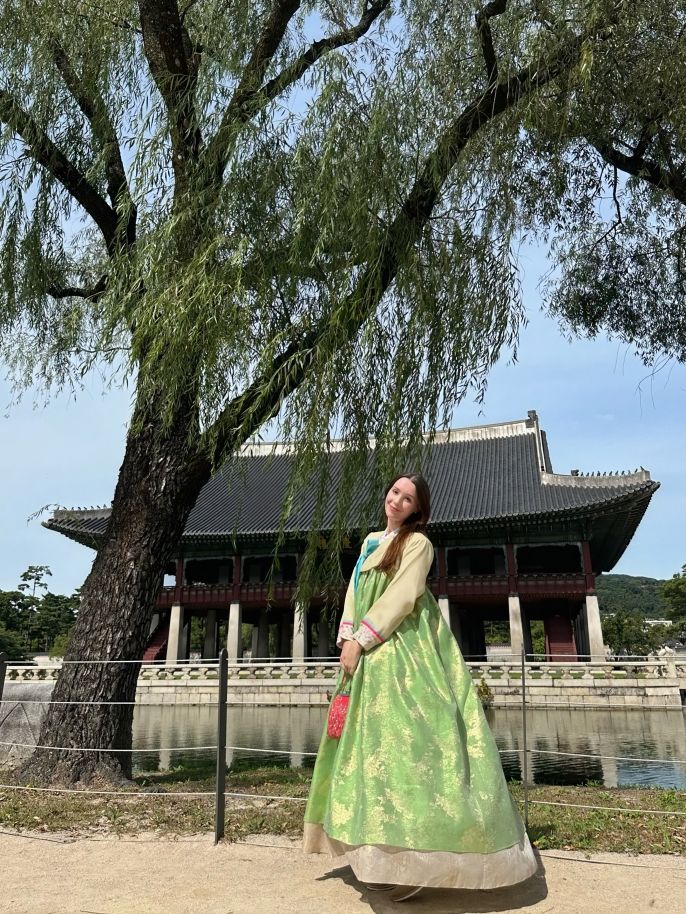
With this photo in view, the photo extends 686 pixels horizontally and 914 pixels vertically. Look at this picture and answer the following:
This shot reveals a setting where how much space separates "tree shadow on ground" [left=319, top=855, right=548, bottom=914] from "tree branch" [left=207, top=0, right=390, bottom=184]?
11.2 ft

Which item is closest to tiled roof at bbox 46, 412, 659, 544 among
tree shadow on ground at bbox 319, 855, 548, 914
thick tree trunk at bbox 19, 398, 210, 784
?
thick tree trunk at bbox 19, 398, 210, 784

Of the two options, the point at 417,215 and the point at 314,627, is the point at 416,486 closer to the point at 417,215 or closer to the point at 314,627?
the point at 417,215

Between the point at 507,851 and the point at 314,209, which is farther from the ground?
the point at 314,209

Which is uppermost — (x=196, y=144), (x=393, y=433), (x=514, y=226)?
(x=196, y=144)

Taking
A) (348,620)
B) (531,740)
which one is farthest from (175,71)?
(531,740)

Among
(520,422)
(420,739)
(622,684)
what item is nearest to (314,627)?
(520,422)

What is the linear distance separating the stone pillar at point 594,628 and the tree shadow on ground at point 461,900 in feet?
46.4

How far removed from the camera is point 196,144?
4.03 meters

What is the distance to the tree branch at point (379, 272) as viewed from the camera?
11.6 ft

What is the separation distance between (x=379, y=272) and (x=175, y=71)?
6.56ft

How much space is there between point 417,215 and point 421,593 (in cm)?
242

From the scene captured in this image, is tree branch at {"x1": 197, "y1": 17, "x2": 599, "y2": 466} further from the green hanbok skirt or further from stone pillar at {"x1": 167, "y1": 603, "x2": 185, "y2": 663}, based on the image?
stone pillar at {"x1": 167, "y1": 603, "x2": 185, "y2": 663}

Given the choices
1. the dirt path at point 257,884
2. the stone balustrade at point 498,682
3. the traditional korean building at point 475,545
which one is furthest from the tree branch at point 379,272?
the traditional korean building at point 475,545

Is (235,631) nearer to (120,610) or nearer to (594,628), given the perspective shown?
(594,628)
